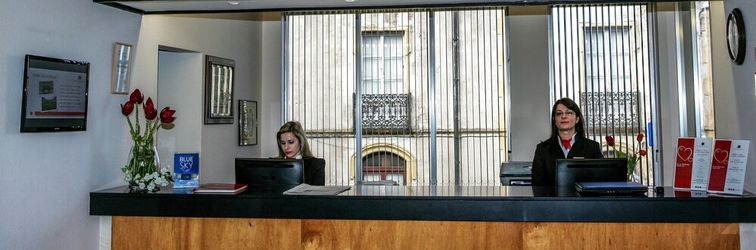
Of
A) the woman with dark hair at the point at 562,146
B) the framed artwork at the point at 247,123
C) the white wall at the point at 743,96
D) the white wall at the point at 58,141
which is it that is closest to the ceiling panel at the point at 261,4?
the white wall at the point at 58,141

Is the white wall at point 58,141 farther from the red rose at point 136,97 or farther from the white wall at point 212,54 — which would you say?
the white wall at point 212,54

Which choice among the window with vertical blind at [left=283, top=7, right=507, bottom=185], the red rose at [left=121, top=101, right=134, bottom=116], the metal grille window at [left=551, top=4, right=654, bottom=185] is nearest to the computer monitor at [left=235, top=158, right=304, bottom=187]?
the red rose at [left=121, top=101, right=134, bottom=116]

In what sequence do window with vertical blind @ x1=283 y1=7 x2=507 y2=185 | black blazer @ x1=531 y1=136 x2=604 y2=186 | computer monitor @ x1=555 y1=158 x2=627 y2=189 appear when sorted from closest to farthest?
computer monitor @ x1=555 y1=158 x2=627 y2=189 → black blazer @ x1=531 y1=136 x2=604 y2=186 → window with vertical blind @ x1=283 y1=7 x2=507 y2=185

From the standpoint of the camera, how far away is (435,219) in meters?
2.76

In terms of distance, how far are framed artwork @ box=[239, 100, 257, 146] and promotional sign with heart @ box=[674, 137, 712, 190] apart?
387cm

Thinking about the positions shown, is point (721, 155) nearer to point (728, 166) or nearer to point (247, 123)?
point (728, 166)

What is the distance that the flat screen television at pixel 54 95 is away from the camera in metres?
2.64

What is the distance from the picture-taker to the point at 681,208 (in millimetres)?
2631

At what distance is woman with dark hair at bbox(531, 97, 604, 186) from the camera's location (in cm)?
360

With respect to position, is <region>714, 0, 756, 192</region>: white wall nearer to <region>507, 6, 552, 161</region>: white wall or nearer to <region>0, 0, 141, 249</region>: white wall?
<region>507, 6, 552, 161</region>: white wall

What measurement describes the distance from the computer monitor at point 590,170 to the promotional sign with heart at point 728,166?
415 millimetres

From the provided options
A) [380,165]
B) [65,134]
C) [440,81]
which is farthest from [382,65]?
[65,134]

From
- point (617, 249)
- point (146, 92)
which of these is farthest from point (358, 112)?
point (617, 249)

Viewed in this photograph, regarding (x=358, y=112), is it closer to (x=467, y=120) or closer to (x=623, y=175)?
(x=467, y=120)
